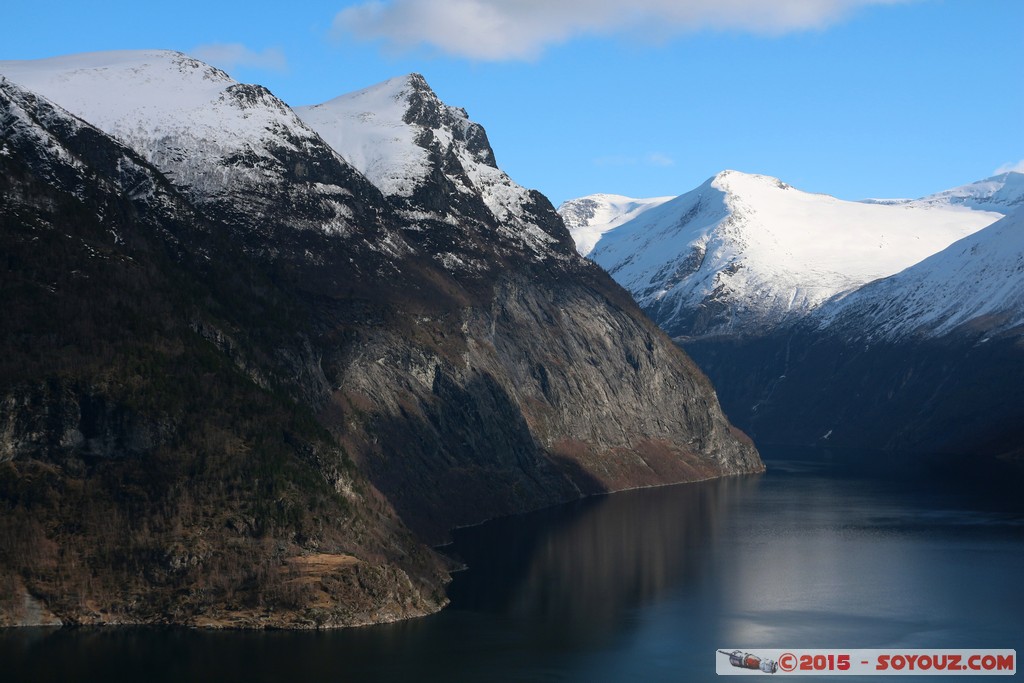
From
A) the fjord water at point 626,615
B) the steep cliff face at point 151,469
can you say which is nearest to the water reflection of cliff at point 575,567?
the fjord water at point 626,615

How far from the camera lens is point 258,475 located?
133 m

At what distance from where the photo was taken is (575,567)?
163750 mm

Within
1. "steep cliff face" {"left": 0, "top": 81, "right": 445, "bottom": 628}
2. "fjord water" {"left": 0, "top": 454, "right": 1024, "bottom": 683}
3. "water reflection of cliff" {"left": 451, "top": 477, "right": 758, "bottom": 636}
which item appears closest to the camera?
"fjord water" {"left": 0, "top": 454, "right": 1024, "bottom": 683}

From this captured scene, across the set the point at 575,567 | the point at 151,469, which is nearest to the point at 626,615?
the point at 575,567

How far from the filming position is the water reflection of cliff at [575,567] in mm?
139625

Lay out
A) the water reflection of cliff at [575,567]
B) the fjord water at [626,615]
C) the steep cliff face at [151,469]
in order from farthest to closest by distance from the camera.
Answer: the water reflection of cliff at [575,567] < the steep cliff face at [151,469] < the fjord water at [626,615]

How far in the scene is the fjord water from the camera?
112m

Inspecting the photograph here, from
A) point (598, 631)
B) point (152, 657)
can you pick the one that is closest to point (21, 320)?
point (152, 657)

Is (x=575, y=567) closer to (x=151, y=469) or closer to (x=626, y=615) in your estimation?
(x=626, y=615)

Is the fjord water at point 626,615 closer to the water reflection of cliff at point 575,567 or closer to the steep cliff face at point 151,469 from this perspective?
the water reflection of cliff at point 575,567

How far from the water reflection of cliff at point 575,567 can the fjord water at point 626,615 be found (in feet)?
0.95

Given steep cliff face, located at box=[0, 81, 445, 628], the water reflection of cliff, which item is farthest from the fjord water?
steep cliff face, located at box=[0, 81, 445, 628]

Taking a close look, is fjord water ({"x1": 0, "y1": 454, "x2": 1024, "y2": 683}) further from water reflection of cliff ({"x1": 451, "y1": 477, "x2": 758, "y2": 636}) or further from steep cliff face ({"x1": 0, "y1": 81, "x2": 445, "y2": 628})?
steep cliff face ({"x1": 0, "y1": 81, "x2": 445, "y2": 628})

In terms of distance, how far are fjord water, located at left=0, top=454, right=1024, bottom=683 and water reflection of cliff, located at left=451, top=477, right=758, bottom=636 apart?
0.95 feet
